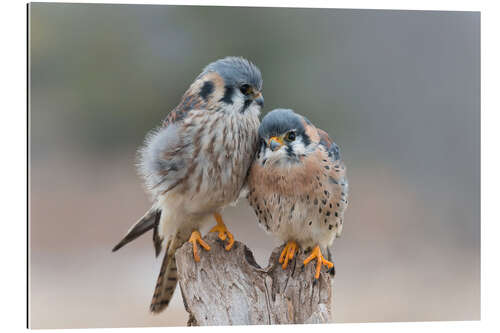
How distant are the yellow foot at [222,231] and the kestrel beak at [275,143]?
514 millimetres

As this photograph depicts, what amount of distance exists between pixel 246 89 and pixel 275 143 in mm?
301

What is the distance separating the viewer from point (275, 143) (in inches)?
102

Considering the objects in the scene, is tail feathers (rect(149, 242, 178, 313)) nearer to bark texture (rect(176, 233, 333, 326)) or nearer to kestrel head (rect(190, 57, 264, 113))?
bark texture (rect(176, 233, 333, 326))

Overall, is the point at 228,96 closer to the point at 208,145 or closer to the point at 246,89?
the point at 246,89

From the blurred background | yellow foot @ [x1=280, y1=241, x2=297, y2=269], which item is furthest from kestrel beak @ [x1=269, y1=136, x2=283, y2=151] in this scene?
the blurred background

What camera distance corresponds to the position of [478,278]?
3.56 metres

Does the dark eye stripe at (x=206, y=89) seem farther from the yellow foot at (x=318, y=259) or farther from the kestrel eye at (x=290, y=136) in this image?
the yellow foot at (x=318, y=259)

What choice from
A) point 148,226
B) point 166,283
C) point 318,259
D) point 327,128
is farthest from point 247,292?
point 327,128

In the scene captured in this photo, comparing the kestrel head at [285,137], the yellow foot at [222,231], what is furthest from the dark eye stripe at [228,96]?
the yellow foot at [222,231]

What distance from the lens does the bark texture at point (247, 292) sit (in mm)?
2781

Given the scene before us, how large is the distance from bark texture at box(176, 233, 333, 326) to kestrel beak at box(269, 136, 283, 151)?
0.55 metres

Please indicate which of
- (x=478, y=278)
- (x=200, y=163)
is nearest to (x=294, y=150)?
(x=200, y=163)

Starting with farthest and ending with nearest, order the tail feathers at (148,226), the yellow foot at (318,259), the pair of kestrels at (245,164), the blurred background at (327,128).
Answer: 1. the blurred background at (327,128)
2. the tail feathers at (148,226)
3. the yellow foot at (318,259)
4. the pair of kestrels at (245,164)

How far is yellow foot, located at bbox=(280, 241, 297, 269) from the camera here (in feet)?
9.23
